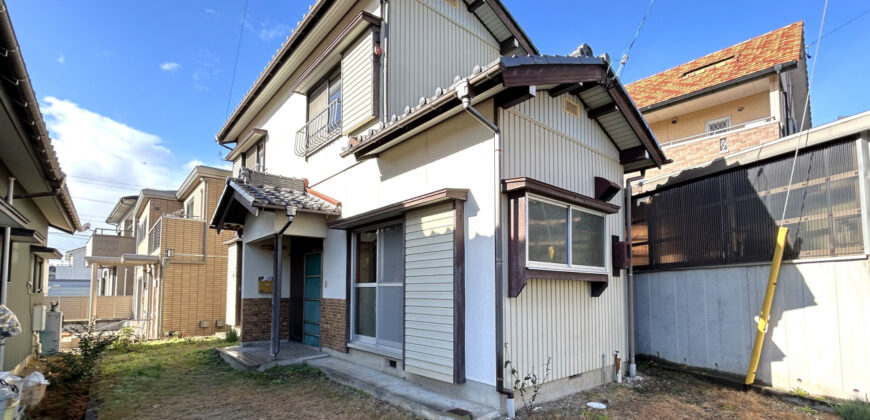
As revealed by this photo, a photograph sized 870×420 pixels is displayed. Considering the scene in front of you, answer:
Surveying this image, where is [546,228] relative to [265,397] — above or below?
above

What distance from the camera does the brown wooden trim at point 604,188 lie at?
7098 mm

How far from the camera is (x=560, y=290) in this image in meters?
6.06

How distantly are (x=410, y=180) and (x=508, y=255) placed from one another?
2.08 metres

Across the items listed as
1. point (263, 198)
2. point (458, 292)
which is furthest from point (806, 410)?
point (263, 198)

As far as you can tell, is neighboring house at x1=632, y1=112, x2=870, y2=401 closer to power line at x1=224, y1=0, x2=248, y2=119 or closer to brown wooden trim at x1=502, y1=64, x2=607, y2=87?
brown wooden trim at x1=502, y1=64, x2=607, y2=87

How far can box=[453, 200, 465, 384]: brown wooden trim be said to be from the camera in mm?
5434

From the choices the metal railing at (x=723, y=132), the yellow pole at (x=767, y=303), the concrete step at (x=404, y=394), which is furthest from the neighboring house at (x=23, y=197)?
the metal railing at (x=723, y=132)

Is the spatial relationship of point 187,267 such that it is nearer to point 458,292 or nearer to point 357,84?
point 357,84

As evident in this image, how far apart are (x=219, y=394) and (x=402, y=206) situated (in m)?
3.81

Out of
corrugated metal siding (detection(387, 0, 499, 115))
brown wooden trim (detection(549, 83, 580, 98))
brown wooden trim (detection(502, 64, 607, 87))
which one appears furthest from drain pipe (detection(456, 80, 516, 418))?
corrugated metal siding (detection(387, 0, 499, 115))

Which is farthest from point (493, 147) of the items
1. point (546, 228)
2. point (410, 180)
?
point (410, 180)

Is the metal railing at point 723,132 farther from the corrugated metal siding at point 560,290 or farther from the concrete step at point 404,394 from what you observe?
the concrete step at point 404,394

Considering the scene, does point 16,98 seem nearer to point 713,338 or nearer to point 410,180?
point 410,180

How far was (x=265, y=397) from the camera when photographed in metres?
6.33
